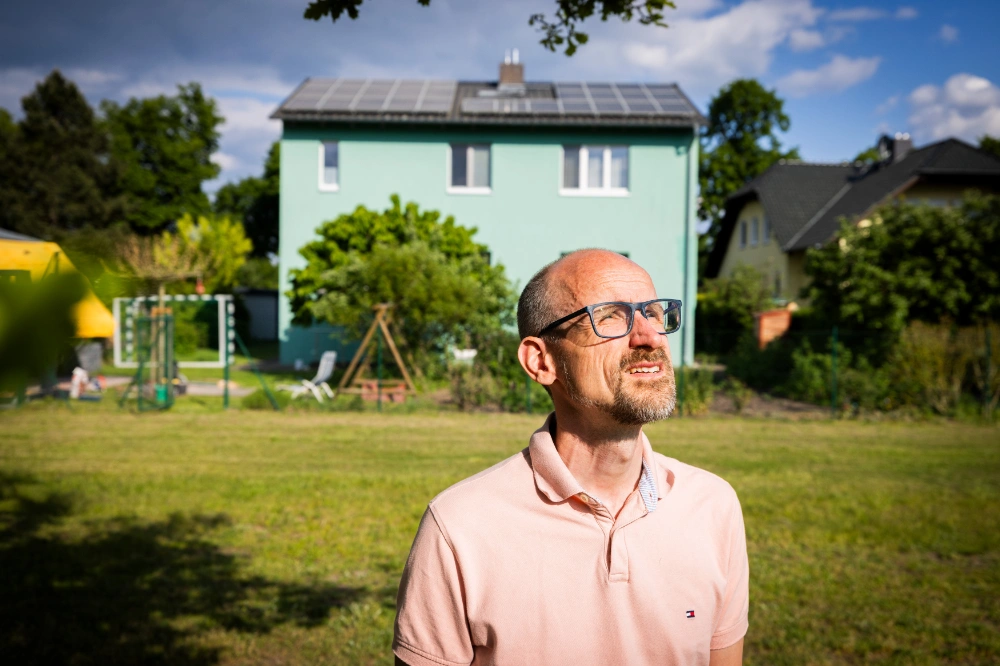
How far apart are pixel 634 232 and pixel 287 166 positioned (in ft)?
32.2

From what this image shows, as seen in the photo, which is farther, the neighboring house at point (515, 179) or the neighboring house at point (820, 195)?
Result: the neighboring house at point (820, 195)

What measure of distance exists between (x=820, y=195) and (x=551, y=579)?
36.9 m

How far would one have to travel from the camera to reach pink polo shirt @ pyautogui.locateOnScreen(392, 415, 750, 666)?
6.04ft

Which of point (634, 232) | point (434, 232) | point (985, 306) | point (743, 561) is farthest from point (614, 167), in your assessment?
point (743, 561)

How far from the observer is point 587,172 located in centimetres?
2188

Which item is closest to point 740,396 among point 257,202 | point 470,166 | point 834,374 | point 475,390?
point 834,374

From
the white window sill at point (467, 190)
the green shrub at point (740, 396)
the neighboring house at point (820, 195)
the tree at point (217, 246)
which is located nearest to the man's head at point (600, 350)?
the green shrub at point (740, 396)

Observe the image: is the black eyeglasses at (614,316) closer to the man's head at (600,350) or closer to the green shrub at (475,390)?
the man's head at (600,350)

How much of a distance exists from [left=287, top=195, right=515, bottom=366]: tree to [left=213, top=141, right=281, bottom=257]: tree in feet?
121

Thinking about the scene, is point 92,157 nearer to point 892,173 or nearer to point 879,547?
point 879,547

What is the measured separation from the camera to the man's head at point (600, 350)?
2.03 m

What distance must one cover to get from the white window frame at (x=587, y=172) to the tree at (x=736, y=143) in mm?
28742

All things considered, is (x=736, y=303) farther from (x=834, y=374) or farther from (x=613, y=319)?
(x=613, y=319)

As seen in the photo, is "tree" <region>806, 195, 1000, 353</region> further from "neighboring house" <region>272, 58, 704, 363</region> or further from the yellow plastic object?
the yellow plastic object
